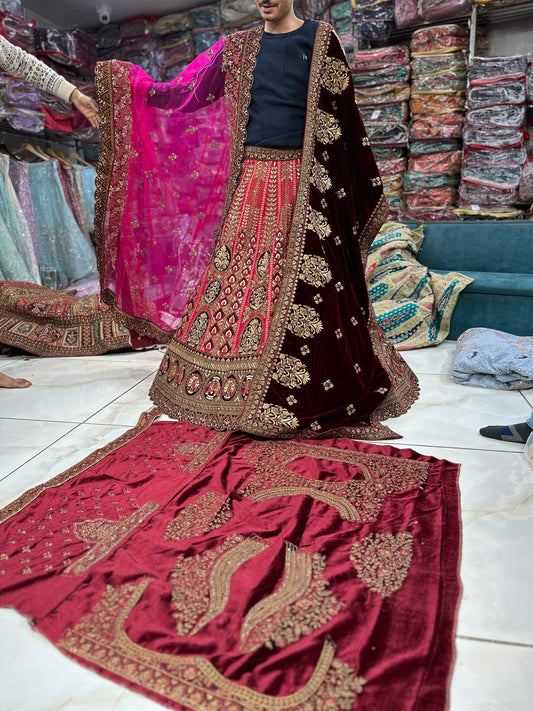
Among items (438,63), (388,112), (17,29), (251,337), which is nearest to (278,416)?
(251,337)

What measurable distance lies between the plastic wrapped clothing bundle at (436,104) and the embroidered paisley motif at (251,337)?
297 cm

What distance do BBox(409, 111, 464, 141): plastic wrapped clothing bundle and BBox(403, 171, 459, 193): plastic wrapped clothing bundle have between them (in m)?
0.26

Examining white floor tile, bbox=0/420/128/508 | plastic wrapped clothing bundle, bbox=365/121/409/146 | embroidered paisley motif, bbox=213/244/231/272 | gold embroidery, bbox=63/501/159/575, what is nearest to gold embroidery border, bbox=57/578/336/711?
gold embroidery, bbox=63/501/159/575

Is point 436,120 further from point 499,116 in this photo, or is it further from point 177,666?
point 177,666

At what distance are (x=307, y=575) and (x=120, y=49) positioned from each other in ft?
16.7

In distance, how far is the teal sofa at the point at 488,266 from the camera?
297 cm

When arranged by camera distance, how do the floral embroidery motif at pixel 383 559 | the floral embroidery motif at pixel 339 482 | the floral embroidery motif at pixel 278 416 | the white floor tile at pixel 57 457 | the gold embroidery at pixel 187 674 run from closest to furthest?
the gold embroidery at pixel 187 674, the floral embroidery motif at pixel 383 559, the floral embroidery motif at pixel 339 482, the white floor tile at pixel 57 457, the floral embroidery motif at pixel 278 416

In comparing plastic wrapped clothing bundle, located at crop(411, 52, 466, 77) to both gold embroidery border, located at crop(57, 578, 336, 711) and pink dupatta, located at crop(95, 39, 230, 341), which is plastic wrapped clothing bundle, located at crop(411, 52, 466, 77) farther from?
gold embroidery border, located at crop(57, 578, 336, 711)

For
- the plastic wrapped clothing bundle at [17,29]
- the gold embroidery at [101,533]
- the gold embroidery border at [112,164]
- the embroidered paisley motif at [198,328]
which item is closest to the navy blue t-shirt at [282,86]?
the gold embroidery border at [112,164]

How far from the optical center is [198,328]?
78.7 inches

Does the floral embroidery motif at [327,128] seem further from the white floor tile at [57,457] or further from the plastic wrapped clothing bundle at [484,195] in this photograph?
the plastic wrapped clothing bundle at [484,195]

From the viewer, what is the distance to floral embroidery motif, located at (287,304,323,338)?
71.4 inches

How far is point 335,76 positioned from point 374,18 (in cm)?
262

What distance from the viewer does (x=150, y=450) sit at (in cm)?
169
